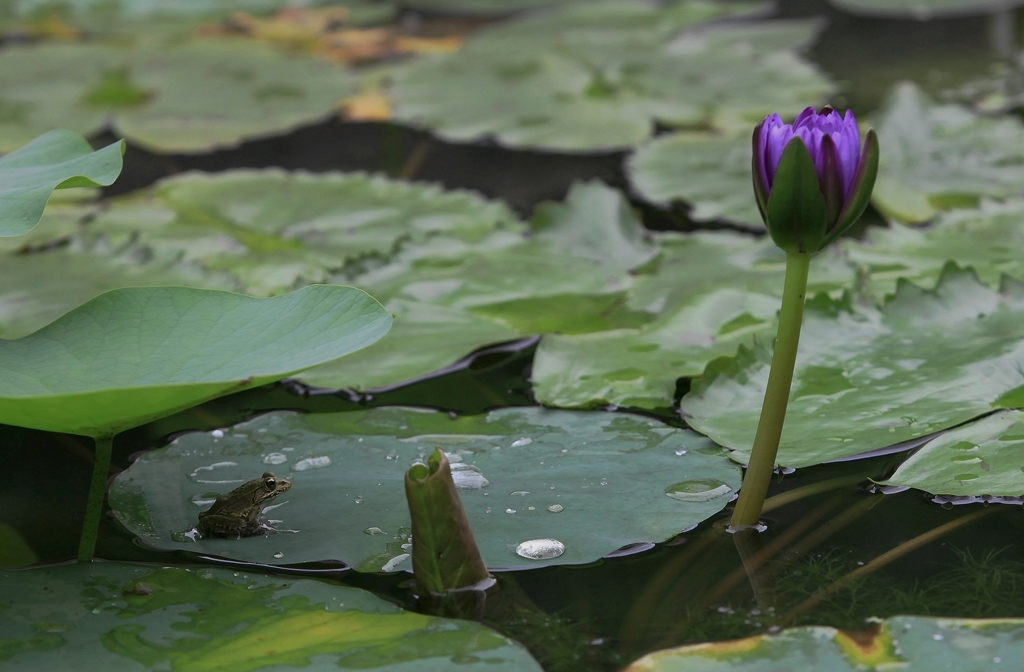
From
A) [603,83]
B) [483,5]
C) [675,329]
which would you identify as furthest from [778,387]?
[483,5]

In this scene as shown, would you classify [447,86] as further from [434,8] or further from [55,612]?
[55,612]

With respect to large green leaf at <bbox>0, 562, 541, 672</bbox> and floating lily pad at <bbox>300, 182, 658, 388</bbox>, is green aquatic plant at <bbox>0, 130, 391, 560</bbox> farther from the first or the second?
floating lily pad at <bbox>300, 182, 658, 388</bbox>

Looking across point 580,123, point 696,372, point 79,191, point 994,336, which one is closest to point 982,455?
→ point 994,336

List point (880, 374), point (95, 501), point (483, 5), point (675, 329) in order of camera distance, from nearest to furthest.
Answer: point (95, 501), point (880, 374), point (675, 329), point (483, 5)

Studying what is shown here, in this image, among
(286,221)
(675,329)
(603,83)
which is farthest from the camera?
(603,83)

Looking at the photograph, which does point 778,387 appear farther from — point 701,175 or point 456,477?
point 701,175

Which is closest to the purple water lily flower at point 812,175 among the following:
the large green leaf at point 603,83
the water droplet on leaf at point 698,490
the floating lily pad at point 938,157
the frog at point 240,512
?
the water droplet on leaf at point 698,490
